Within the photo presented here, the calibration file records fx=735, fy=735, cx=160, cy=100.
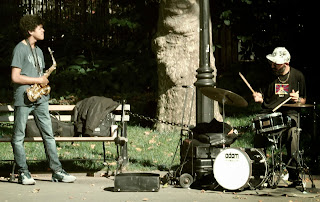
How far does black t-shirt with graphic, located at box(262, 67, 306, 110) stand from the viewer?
9539 millimetres

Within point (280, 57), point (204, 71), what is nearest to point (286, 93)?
point (280, 57)

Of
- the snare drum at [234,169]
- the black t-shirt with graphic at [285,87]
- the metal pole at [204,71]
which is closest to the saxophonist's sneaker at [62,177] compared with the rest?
the metal pole at [204,71]

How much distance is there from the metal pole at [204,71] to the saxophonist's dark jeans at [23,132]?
2071 mm

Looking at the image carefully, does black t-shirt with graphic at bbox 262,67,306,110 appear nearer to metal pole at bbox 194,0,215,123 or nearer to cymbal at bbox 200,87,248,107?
cymbal at bbox 200,87,248,107

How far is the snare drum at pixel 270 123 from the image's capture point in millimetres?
9055

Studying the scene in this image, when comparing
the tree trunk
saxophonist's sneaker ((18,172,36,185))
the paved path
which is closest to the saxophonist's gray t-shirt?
saxophonist's sneaker ((18,172,36,185))

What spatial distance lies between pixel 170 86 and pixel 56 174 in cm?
411

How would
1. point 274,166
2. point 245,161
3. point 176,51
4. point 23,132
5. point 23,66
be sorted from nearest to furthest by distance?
point 245,161 < point 274,166 < point 23,66 < point 23,132 < point 176,51

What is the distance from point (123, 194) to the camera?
905 centimetres

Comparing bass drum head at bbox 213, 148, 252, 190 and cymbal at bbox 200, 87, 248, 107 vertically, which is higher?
cymbal at bbox 200, 87, 248, 107

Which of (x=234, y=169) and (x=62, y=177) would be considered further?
(x=62, y=177)

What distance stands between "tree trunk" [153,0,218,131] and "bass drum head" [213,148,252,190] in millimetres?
4270

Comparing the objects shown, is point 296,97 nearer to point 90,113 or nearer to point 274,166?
point 274,166

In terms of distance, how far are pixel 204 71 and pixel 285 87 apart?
4.10 feet
